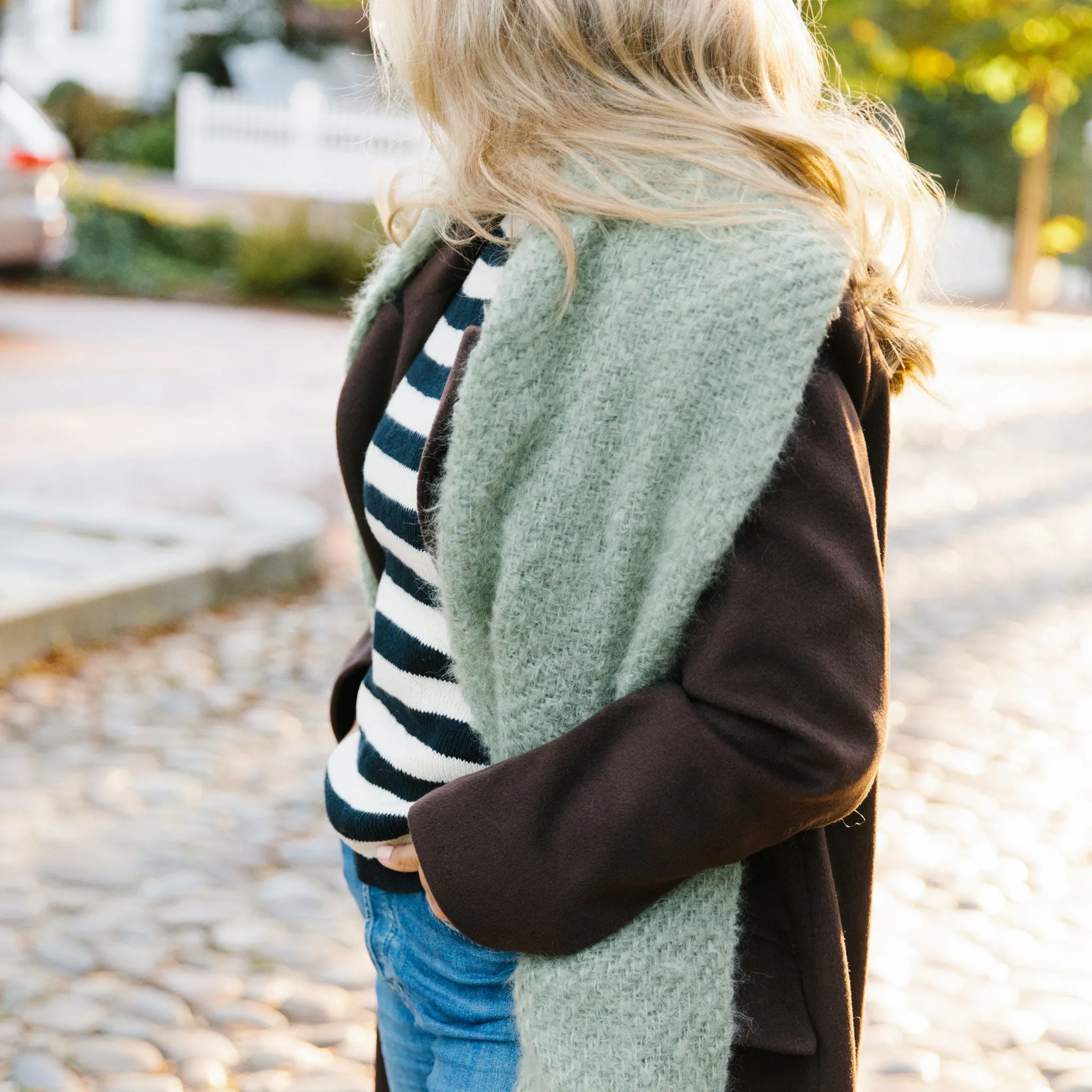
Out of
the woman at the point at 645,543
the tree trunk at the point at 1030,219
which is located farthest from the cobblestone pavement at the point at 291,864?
the tree trunk at the point at 1030,219

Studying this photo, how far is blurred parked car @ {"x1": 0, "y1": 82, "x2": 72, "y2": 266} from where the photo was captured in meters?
11.5

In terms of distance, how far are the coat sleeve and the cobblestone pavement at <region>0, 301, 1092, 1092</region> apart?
1.73 ft

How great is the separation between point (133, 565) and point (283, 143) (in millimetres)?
18488

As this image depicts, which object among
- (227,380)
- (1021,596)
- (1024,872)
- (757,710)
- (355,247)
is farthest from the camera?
(355,247)

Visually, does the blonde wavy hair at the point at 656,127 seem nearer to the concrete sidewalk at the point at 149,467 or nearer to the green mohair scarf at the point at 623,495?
the green mohair scarf at the point at 623,495

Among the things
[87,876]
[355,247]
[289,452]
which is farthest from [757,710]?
[355,247]

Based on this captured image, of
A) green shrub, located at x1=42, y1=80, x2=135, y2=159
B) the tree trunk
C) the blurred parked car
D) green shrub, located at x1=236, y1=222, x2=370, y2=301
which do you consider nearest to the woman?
the blurred parked car

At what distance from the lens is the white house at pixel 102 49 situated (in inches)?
1141

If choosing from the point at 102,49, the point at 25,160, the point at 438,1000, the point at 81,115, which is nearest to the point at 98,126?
the point at 81,115

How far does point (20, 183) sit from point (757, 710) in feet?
38.6

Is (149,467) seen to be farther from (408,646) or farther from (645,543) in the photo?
(645,543)

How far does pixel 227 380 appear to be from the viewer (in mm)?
10625

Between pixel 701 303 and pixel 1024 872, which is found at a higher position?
pixel 701 303

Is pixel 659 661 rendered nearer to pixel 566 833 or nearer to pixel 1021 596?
pixel 566 833
